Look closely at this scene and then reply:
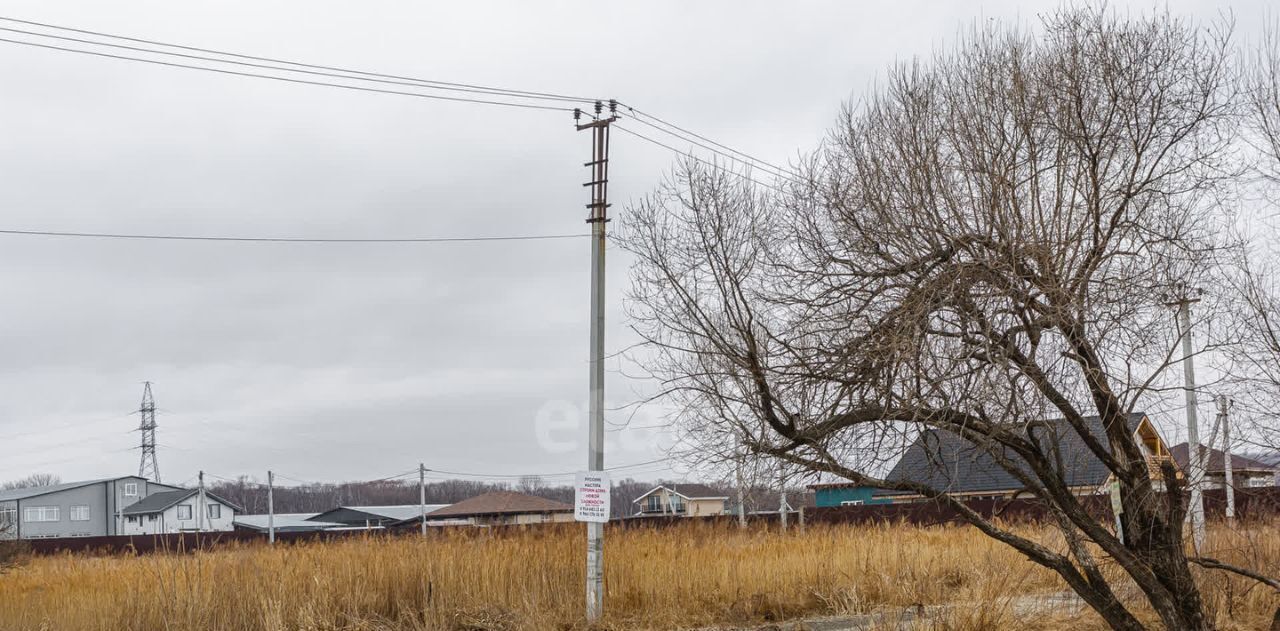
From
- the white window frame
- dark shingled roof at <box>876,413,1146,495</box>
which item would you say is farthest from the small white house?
dark shingled roof at <box>876,413,1146,495</box>

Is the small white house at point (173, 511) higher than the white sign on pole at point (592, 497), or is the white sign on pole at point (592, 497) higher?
the white sign on pole at point (592, 497)

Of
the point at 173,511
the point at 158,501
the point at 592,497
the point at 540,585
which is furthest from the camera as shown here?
the point at 158,501

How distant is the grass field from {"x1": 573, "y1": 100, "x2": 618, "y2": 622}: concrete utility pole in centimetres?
40

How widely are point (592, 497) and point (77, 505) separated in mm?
66274

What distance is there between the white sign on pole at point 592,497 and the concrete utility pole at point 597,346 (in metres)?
0.20

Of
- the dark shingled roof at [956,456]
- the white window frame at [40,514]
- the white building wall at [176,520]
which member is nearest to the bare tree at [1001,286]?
the dark shingled roof at [956,456]

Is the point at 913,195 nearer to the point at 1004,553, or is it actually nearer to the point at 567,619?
the point at 567,619

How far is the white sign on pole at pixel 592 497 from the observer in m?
13.7

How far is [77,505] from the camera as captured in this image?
2729 inches

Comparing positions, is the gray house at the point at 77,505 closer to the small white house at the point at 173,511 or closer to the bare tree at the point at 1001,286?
the small white house at the point at 173,511

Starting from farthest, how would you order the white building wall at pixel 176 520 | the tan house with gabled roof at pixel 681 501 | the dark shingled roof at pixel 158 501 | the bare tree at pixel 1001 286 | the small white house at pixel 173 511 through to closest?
1. the dark shingled roof at pixel 158 501
2. the small white house at pixel 173 511
3. the white building wall at pixel 176 520
4. the tan house with gabled roof at pixel 681 501
5. the bare tree at pixel 1001 286

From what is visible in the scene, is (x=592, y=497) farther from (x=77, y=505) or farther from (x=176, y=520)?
(x=77, y=505)

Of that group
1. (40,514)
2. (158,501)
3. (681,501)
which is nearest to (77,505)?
(40,514)

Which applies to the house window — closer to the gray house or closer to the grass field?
the gray house
